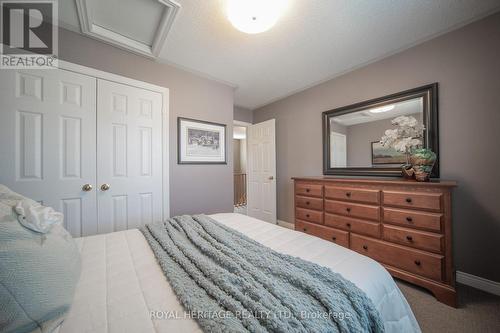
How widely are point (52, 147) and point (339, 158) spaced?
3.34 meters

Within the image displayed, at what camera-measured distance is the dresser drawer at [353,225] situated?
1895mm

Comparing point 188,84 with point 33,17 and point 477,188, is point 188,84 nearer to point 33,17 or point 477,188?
point 33,17

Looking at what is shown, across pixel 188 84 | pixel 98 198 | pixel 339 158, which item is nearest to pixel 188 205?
pixel 98 198

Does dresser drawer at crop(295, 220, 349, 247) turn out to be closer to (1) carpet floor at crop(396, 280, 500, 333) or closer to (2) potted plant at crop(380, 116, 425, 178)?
(1) carpet floor at crop(396, 280, 500, 333)

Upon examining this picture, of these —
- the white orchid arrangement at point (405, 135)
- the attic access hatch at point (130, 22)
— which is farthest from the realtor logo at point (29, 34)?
the white orchid arrangement at point (405, 135)

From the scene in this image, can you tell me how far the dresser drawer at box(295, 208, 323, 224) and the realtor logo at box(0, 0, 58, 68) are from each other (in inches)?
125

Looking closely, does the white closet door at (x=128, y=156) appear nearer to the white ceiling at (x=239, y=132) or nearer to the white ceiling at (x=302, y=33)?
the white ceiling at (x=302, y=33)

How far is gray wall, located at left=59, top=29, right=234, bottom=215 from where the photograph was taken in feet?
6.29

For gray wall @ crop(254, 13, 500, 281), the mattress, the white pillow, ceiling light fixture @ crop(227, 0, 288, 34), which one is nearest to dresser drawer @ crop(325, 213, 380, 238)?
gray wall @ crop(254, 13, 500, 281)

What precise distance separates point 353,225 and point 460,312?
3.03ft

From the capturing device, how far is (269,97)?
3.53 meters

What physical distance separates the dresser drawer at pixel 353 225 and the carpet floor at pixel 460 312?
0.55m

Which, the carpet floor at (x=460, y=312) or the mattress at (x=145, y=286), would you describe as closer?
the mattress at (x=145, y=286)

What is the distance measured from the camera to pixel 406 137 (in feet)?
6.68
